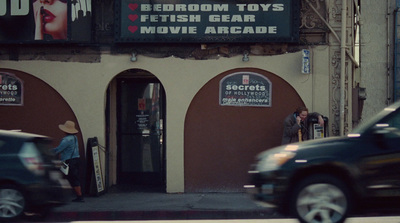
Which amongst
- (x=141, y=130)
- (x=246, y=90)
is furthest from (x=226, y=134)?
(x=141, y=130)

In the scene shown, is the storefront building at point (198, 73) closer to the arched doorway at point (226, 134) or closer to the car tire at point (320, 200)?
the arched doorway at point (226, 134)

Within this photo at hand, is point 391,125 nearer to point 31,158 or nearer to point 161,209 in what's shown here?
point 31,158

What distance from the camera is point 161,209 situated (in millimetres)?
12797

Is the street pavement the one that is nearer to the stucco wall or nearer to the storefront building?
the storefront building

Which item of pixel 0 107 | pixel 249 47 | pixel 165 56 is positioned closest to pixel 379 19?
pixel 249 47

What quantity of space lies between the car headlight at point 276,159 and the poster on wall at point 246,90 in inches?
247

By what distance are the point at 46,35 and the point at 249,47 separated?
456 centimetres

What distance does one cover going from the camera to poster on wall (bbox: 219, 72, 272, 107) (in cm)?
1514

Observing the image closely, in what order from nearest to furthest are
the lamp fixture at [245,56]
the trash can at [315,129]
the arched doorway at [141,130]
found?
the trash can at [315,129], the lamp fixture at [245,56], the arched doorway at [141,130]

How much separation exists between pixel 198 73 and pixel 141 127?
235 centimetres

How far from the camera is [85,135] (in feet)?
50.2

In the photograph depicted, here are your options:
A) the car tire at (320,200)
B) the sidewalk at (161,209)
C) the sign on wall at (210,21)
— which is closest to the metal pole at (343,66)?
the sign on wall at (210,21)

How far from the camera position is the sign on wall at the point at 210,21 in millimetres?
14875

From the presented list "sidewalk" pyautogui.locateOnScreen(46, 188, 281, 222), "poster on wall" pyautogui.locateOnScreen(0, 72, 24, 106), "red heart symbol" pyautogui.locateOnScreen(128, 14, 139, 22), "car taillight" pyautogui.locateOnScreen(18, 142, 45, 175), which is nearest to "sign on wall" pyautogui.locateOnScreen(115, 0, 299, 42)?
"red heart symbol" pyautogui.locateOnScreen(128, 14, 139, 22)
